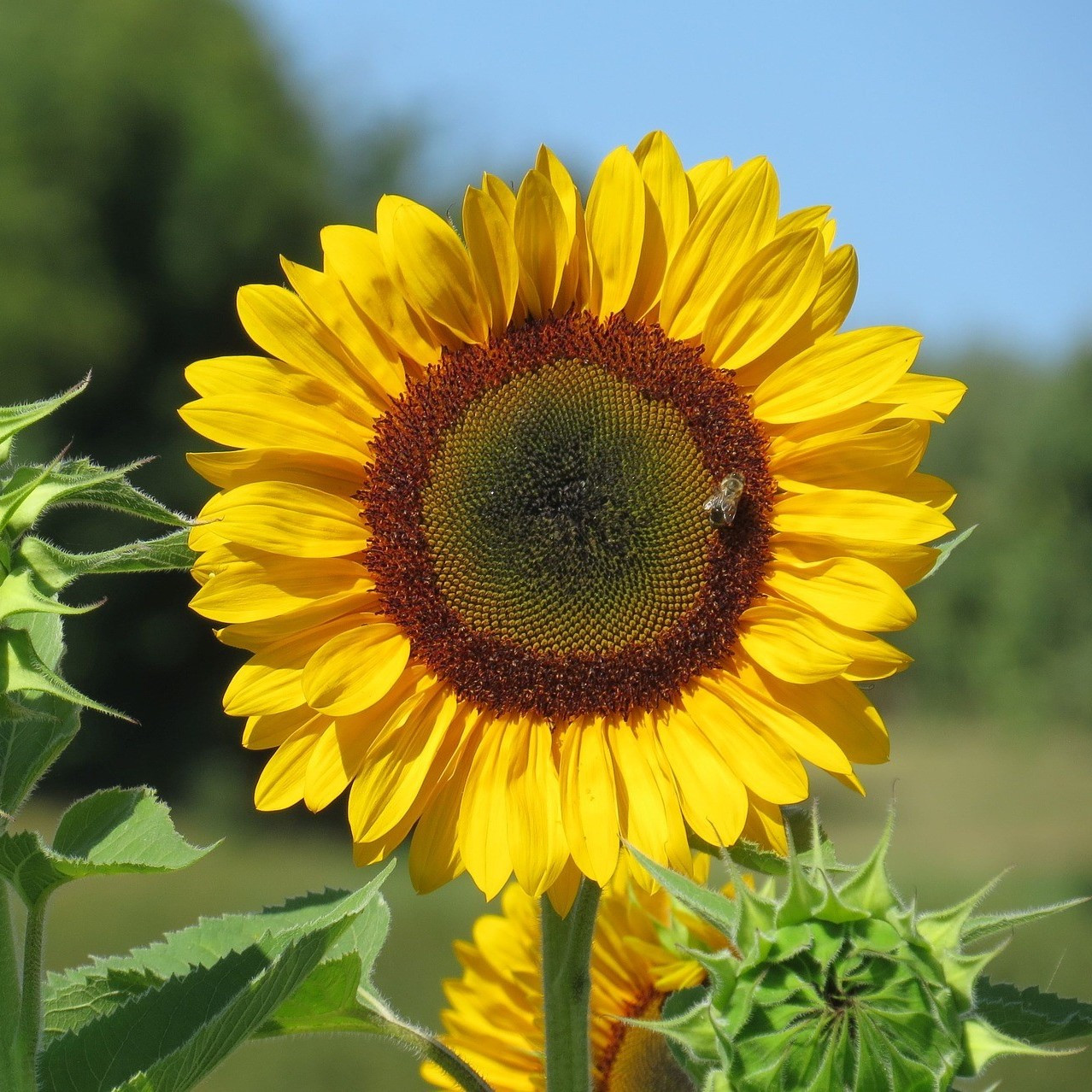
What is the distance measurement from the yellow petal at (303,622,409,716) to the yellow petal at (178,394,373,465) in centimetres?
24

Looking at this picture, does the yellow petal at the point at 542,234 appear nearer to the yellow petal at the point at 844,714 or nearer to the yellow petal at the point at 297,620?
the yellow petal at the point at 297,620

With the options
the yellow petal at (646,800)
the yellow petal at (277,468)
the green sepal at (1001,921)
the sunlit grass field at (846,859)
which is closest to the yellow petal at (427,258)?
the yellow petal at (277,468)

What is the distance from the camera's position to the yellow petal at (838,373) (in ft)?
5.55

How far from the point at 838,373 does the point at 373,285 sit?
60 centimetres

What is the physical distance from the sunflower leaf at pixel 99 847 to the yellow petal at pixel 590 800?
455 mm

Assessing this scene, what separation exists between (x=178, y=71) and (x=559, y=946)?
76.1 ft

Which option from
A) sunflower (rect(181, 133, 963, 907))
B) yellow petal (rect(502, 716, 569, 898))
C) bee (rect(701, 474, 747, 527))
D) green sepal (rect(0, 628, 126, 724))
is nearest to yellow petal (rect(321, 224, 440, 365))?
sunflower (rect(181, 133, 963, 907))

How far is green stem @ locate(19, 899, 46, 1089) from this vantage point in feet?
4.90

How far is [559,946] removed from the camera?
5.62 ft

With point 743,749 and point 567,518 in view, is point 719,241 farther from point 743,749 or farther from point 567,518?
point 743,749

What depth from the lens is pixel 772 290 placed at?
1.75 m

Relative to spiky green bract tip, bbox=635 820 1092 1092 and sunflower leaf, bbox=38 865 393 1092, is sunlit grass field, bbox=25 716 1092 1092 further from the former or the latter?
spiky green bract tip, bbox=635 820 1092 1092

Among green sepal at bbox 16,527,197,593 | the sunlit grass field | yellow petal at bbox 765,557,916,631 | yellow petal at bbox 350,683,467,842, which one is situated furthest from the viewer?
the sunlit grass field

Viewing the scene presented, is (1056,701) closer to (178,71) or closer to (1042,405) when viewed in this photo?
(1042,405)
